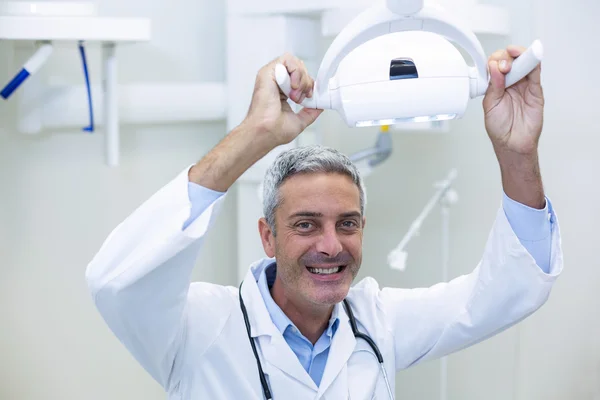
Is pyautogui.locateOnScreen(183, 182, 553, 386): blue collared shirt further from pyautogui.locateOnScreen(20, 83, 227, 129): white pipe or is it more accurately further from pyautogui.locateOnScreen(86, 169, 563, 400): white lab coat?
pyautogui.locateOnScreen(20, 83, 227, 129): white pipe

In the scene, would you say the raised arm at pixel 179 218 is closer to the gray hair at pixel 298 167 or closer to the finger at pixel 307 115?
the finger at pixel 307 115

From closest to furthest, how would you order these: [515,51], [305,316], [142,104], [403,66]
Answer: [403,66] < [515,51] < [305,316] < [142,104]

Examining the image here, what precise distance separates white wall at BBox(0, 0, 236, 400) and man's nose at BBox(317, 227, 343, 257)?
846 mm

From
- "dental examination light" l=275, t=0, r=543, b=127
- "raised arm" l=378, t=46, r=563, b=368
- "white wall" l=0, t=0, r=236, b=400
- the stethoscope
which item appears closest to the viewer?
"dental examination light" l=275, t=0, r=543, b=127

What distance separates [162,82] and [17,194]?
505 mm

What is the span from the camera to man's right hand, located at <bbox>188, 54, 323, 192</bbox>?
4.03ft

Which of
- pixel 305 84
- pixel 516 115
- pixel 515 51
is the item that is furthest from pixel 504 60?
pixel 305 84

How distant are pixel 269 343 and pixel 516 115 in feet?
1.98

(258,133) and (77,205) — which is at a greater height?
(258,133)

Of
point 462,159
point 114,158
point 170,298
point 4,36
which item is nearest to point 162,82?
point 114,158

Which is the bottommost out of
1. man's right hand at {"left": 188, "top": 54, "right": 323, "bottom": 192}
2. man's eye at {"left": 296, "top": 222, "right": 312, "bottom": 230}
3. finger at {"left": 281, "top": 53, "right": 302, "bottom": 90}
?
man's eye at {"left": 296, "top": 222, "right": 312, "bottom": 230}

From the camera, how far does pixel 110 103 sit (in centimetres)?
191

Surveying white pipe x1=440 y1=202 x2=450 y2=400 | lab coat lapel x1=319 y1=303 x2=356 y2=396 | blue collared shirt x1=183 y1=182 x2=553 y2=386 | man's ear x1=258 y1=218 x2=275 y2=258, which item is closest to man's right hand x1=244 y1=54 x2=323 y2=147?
blue collared shirt x1=183 y1=182 x2=553 y2=386

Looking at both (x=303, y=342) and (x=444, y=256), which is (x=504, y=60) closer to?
(x=303, y=342)
